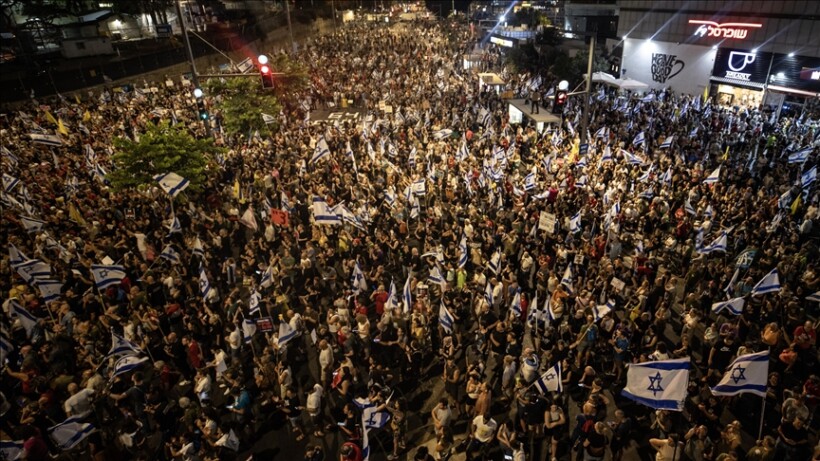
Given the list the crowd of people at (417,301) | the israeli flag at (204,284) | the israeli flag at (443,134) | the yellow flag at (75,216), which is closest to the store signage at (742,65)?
the crowd of people at (417,301)

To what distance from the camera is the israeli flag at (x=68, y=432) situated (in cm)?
745

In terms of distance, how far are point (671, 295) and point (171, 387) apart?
38.5 feet

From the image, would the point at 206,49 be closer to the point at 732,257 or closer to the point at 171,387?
the point at 171,387

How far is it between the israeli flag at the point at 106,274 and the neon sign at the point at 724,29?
38.2 m

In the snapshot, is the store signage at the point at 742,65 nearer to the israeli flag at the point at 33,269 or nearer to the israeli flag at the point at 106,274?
the israeli flag at the point at 106,274

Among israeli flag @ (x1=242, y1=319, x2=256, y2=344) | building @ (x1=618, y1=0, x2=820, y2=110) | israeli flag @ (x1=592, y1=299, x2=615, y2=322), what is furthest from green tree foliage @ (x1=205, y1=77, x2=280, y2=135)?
building @ (x1=618, y1=0, x2=820, y2=110)

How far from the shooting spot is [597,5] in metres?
54.2

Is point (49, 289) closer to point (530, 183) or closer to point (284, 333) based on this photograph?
point (284, 333)

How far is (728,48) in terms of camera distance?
1284 inches

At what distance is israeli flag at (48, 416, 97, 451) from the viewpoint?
7.45 metres

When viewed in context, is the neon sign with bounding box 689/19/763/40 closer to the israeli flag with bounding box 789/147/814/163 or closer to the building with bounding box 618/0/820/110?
the building with bounding box 618/0/820/110

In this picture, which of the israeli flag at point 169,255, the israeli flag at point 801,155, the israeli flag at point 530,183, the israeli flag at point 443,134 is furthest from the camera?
the israeli flag at point 443,134

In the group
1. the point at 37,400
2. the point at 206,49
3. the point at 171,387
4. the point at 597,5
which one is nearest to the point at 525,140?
the point at 171,387

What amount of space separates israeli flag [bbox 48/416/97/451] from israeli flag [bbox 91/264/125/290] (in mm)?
4563
